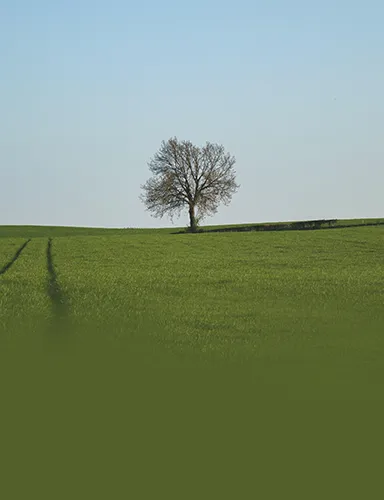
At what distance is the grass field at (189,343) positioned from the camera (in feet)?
26.3

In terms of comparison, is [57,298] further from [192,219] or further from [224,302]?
[192,219]

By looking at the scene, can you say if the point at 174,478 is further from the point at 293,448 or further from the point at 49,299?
the point at 49,299

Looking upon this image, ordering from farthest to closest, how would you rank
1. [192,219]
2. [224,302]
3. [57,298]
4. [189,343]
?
[192,219] < [57,298] < [224,302] < [189,343]

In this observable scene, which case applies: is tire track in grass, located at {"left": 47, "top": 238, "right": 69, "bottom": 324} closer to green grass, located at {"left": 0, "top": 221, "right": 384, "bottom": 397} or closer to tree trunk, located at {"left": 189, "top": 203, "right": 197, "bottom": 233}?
green grass, located at {"left": 0, "top": 221, "right": 384, "bottom": 397}

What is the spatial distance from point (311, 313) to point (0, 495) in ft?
38.7

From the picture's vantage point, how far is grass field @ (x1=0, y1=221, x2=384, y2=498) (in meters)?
8.02

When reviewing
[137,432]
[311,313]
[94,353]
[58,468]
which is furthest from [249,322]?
[58,468]

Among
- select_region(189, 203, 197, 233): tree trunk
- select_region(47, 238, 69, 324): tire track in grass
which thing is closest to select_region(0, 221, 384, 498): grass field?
select_region(47, 238, 69, 324): tire track in grass

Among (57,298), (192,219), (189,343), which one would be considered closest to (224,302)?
(57,298)

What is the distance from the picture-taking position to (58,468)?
20.4ft

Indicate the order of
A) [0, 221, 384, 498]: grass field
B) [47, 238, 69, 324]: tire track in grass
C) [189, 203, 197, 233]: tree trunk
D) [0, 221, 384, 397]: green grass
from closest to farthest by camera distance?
[0, 221, 384, 498]: grass field
[0, 221, 384, 397]: green grass
[47, 238, 69, 324]: tire track in grass
[189, 203, 197, 233]: tree trunk

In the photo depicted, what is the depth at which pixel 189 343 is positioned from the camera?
41.3ft

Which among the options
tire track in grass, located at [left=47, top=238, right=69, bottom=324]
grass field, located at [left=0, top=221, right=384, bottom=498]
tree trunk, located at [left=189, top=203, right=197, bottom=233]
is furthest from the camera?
tree trunk, located at [left=189, top=203, right=197, bottom=233]

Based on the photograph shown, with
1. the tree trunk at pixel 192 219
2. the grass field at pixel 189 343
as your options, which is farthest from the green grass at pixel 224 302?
the tree trunk at pixel 192 219
